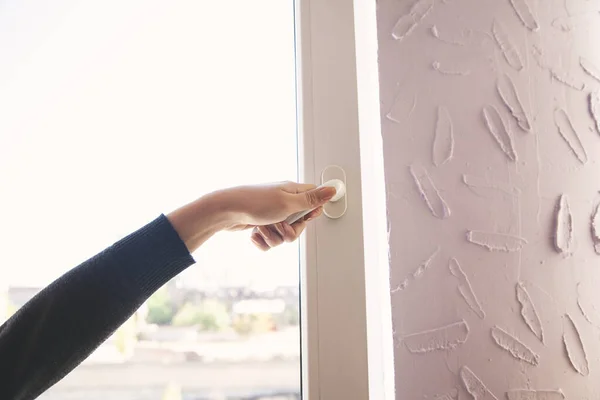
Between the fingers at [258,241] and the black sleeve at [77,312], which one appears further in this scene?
the fingers at [258,241]

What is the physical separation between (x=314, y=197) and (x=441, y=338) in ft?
1.02

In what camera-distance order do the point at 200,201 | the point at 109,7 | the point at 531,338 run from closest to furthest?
the point at 200,201 < the point at 531,338 < the point at 109,7

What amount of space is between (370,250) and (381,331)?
131 mm

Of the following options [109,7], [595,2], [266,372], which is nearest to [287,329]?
[266,372]

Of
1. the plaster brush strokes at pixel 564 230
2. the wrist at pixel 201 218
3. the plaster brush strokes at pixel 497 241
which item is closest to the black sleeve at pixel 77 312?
the wrist at pixel 201 218

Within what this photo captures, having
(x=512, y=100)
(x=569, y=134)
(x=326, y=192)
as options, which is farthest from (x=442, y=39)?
(x=326, y=192)

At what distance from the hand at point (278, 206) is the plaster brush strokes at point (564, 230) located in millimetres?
380

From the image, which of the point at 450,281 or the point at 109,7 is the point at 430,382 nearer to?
the point at 450,281

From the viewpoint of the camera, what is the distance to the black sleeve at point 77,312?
0.46 meters

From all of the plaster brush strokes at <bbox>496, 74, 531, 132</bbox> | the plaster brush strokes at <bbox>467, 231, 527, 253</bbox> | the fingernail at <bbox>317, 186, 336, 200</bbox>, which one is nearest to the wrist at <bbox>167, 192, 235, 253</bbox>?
the fingernail at <bbox>317, 186, 336, 200</bbox>

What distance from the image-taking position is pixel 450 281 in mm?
712

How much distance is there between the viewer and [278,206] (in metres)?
0.59

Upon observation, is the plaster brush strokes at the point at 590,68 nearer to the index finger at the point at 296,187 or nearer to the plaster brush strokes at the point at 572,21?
the plaster brush strokes at the point at 572,21

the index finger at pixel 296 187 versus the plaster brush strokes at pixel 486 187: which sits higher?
the plaster brush strokes at pixel 486 187
